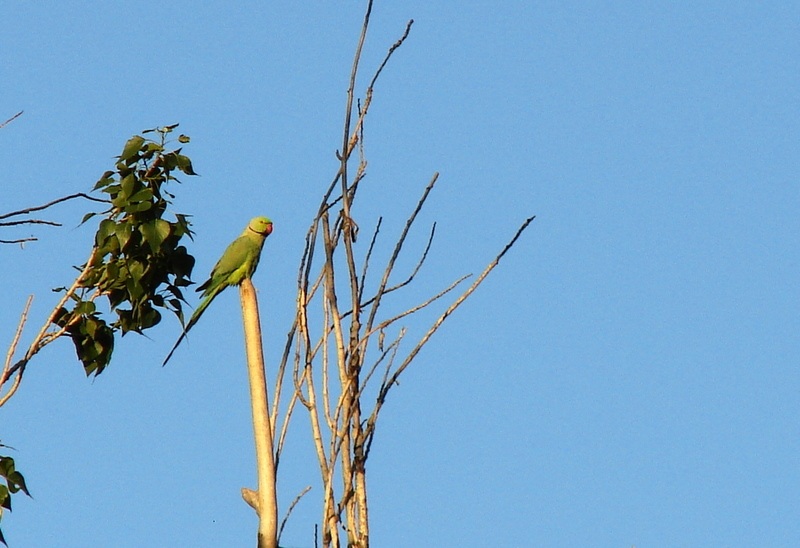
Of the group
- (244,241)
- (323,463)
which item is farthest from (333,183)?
(244,241)

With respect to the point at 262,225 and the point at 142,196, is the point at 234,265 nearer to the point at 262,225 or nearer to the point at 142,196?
the point at 262,225

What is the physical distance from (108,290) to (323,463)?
64.6 inches

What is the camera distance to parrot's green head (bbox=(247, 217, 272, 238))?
6.24 metres

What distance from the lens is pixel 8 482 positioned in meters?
3.87

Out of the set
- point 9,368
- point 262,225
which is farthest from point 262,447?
point 262,225

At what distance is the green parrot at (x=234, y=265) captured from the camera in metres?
5.23

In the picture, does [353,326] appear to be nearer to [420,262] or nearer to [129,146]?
[420,262]

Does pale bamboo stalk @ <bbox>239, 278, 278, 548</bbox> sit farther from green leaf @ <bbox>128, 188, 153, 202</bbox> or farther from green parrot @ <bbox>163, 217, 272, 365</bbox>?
green parrot @ <bbox>163, 217, 272, 365</bbox>

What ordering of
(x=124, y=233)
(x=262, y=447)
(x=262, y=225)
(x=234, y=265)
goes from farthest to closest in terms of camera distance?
1. (x=262, y=225)
2. (x=234, y=265)
3. (x=124, y=233)
4. (x=262, y=447)

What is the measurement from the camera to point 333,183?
120 inches

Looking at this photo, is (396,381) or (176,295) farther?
(176,295)

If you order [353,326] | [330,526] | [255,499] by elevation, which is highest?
[353,326]

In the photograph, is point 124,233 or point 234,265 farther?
point 234,265

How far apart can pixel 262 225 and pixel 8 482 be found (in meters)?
2.71
